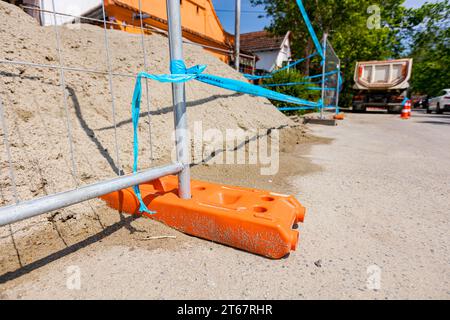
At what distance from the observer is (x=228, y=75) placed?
5434 millimetres

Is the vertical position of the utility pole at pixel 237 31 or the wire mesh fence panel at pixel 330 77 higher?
the utility pole at pixel 237 31

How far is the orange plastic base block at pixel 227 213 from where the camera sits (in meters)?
1.47

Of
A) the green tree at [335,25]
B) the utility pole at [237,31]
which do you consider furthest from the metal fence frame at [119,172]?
the green tree at [335,25]

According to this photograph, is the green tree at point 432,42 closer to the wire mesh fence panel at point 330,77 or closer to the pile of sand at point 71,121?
the wire mesh fence panel at point 330,77

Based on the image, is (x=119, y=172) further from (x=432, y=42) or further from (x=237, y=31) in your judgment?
(x=432, y=42)

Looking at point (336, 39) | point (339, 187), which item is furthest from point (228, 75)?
point (336, 39)

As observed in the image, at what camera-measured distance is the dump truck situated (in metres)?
13.4

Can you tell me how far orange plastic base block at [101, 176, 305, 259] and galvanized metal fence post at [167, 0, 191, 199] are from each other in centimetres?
15

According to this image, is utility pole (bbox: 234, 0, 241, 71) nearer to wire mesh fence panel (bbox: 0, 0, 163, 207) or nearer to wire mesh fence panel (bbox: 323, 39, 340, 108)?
wire mesh fence panel (bbox: 323, 39, 340, 108)

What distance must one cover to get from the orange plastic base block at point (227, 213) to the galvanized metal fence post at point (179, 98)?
5.9 inches

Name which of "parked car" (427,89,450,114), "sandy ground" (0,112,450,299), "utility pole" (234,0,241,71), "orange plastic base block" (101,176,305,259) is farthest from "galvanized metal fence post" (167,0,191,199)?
"parked car" (427,89,450,114)

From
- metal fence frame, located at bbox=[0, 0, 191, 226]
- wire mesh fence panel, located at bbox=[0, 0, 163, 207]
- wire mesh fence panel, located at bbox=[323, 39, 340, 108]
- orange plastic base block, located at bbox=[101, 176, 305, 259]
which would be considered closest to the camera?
metal fence frame, located at bbox=[0, 0, 191, 226]

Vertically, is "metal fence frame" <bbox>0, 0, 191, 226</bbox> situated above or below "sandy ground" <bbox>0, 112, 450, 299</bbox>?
above
